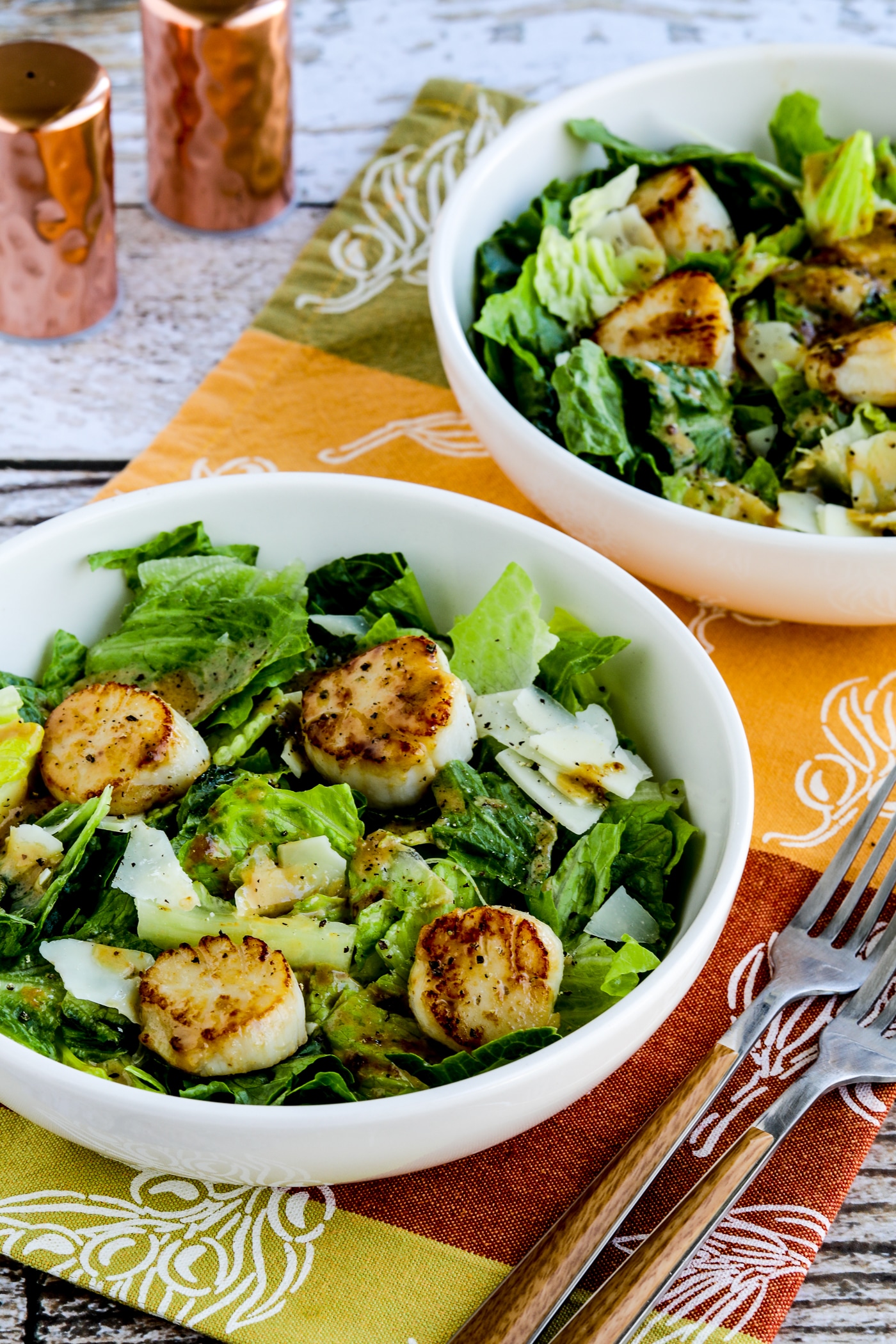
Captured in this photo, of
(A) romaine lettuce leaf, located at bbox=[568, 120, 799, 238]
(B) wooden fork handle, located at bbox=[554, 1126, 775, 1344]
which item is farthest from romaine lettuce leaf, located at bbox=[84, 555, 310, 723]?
(A) romaine lettuce leaf, located at bbox=[568, 120, 799, 238]

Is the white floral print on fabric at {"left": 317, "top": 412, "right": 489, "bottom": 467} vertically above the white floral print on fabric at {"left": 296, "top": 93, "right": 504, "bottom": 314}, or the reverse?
the white floral print on fabric at {"left": 296, "top": 93, "right": 504, "bottom": 314}

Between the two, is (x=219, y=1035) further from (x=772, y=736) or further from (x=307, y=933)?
(x=772, y=736)

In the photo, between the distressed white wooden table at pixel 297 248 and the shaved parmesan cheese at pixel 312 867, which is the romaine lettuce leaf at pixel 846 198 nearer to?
the distressed white wooden table at pixel 297 248

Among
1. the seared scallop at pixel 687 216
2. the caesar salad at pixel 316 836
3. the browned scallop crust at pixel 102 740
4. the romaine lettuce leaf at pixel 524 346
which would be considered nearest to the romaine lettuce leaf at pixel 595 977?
the caesar salad at pixel 316 836

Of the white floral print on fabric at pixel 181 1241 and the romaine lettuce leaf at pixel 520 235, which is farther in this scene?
the romaine lettuce leaf at pixel 520 235

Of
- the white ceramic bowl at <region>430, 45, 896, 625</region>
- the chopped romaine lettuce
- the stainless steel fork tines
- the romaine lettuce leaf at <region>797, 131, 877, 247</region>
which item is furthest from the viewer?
the romaine lettuce leaf at <region>797, 131, 877, 247</region>

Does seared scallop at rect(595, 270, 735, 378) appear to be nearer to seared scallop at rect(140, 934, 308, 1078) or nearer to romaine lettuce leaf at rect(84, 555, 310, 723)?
romaine lettuce leaf at rect(84, 555, 310, 723)

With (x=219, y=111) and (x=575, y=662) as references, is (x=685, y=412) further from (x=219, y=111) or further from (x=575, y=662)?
(x=219, y=111)
